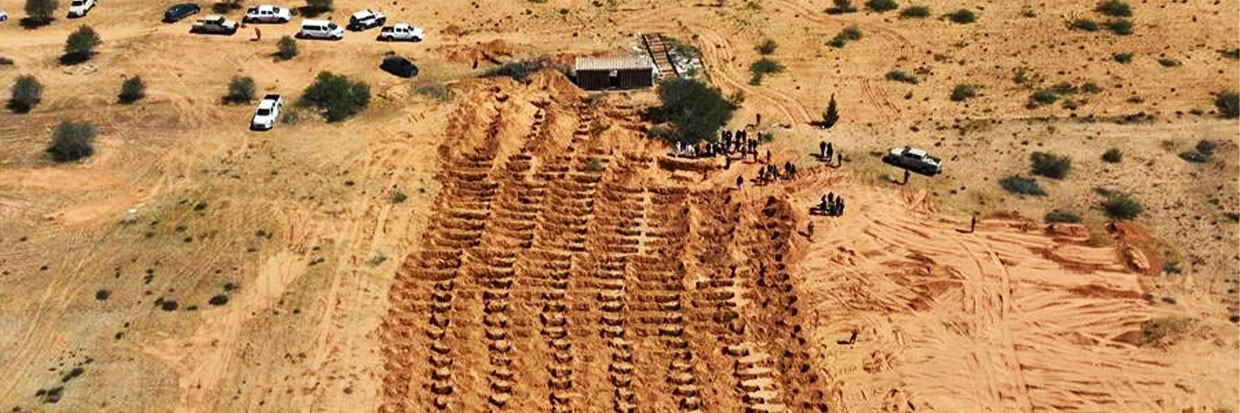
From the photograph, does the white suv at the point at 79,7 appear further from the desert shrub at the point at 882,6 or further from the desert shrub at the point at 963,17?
the desert shrub at the point at 963,17

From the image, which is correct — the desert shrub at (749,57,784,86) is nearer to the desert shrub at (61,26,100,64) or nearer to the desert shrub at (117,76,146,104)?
the desert shrub at (117,76,146,104)

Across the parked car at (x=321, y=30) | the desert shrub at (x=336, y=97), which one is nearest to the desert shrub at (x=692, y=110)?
the desert shrub at (x=336, y=97)

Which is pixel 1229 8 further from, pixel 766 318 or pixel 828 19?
pixel 766 318

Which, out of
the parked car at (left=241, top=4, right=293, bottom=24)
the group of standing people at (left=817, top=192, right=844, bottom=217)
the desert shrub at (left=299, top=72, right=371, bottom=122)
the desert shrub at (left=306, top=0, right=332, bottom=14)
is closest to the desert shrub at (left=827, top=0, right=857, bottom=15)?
the group of standing people at (left=817, top=192, right=844, bottom=217)

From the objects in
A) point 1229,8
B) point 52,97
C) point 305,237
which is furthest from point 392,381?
point 1229,8

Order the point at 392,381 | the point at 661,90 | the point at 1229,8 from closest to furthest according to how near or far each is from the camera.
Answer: the point at 392,381 < the point at 661,90 < the point at 1229,8

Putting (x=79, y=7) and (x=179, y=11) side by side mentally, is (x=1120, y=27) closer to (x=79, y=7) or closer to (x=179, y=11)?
(x=179, y=11)
